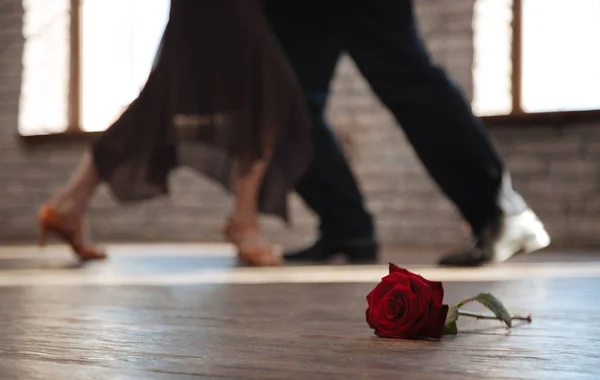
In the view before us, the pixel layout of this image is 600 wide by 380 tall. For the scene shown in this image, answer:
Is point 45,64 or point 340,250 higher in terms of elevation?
point 45,64

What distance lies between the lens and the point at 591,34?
8.65ft

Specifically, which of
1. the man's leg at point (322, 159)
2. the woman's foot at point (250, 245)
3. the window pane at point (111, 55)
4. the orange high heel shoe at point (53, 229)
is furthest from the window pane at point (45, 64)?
the woman's foot at point (250, 245)

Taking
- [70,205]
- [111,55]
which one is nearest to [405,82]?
[70,205]

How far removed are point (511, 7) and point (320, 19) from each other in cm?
105

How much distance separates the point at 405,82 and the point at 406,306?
116 cm

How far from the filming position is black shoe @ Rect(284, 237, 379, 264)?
201 centimetres

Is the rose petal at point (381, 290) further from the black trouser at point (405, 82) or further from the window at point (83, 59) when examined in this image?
the window at point (83, 59)

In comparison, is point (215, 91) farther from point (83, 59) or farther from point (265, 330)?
point (83, 59)

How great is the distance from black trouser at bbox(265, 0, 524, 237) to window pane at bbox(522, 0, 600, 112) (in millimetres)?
943

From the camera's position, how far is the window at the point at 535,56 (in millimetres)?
2635

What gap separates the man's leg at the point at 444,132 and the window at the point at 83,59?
1764mm

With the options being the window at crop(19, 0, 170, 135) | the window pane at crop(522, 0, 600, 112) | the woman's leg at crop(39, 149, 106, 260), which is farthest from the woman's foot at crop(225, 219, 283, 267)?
the window at crop(19, 0, 170, 135)

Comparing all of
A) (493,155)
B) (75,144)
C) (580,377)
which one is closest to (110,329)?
(580,377)

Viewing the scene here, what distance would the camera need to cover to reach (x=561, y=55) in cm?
266
